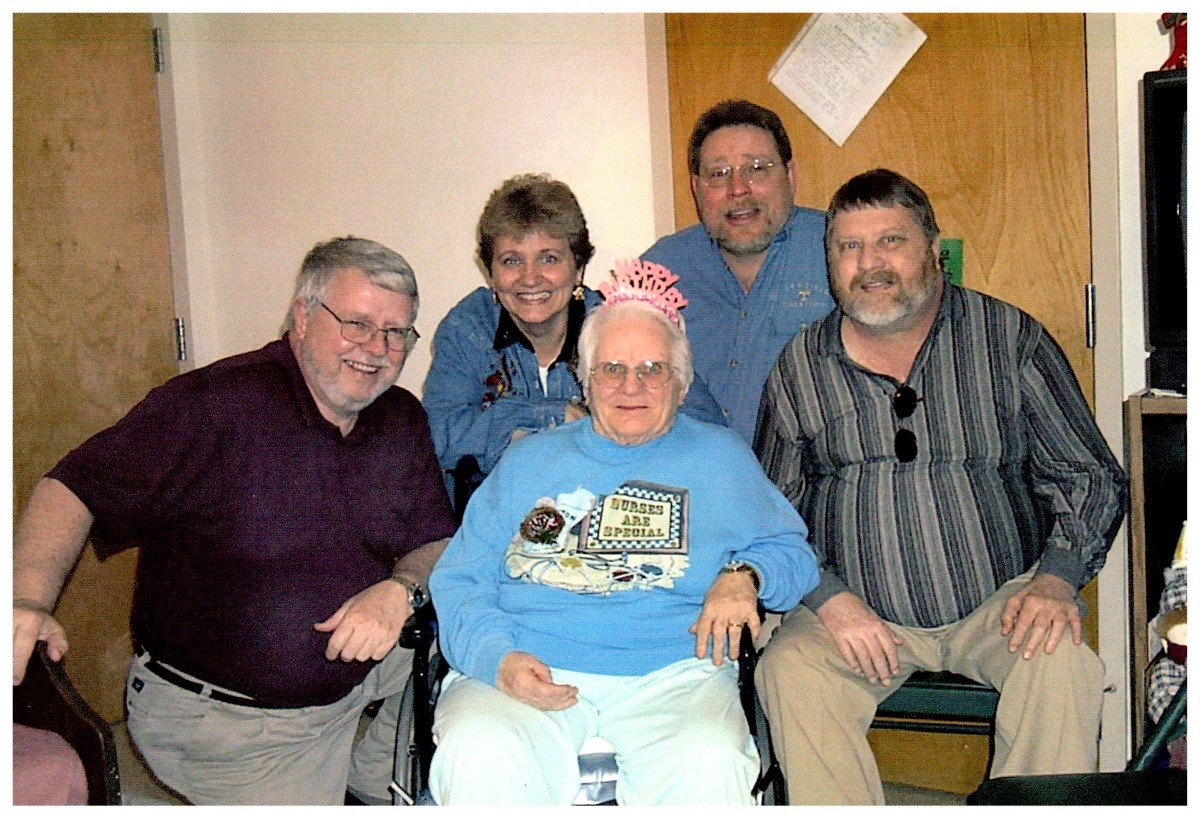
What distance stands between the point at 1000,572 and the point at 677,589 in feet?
2.21

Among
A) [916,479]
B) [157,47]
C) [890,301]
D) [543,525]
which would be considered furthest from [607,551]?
[157,47]

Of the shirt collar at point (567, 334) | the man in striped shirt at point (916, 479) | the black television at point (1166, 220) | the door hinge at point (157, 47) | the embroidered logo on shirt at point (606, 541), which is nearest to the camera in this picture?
the embroidered logo on shirt at point (606, 541)

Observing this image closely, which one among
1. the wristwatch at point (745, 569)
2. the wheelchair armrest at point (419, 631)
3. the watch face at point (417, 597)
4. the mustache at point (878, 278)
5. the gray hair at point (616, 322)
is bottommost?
the wheelchair armrest at point (419, 631)

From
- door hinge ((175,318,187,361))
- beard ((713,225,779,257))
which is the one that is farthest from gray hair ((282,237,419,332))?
door hinge ((175,318,187,361))

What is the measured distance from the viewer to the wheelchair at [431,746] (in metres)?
1.79

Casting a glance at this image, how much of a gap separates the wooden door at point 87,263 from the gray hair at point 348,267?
3.03 feet

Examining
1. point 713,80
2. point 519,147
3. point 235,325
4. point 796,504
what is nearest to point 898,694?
point 796,504

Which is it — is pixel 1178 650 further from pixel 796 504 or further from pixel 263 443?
pixel 263 443

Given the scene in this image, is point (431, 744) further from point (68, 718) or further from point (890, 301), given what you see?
point (890, 301)

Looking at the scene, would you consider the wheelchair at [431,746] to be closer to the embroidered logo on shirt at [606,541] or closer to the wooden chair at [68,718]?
the embroidered logo on shirt at [606,541]

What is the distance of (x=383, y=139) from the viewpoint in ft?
10.5

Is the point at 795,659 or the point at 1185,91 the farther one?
the point at 1185,91

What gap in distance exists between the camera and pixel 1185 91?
2223 mm

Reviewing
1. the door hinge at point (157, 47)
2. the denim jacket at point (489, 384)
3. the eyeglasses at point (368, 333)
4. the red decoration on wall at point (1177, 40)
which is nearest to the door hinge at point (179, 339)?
the door hinge at point (157, 47)
